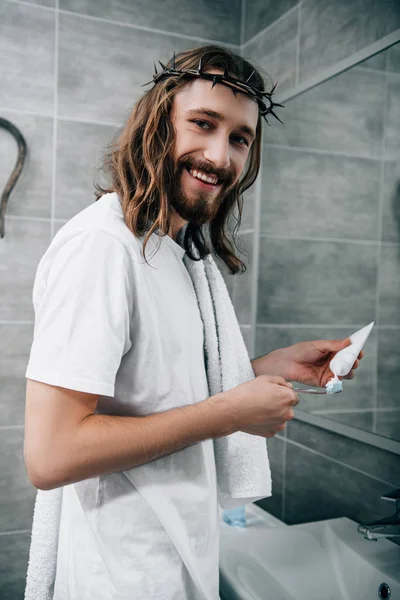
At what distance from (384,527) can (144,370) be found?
0.59 meters

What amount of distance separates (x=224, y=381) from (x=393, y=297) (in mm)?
455

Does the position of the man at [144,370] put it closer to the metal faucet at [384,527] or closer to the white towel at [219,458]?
the white towel at [219,458]

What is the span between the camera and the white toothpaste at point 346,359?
37.3 inches

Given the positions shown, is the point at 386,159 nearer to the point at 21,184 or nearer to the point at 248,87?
the point at 248,87

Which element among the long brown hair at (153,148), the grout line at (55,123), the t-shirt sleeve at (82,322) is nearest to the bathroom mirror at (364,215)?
the long brown hair at (153,148)

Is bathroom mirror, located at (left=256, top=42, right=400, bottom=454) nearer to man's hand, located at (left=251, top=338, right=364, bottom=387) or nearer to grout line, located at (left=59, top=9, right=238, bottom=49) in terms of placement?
man's hand, located at (left=251, top=338, right=364, bottom=387)

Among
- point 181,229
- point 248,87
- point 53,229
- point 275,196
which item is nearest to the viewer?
point 248,87

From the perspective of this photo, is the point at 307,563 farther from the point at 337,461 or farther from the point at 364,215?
the point at 364,215

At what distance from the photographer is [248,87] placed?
3.14ft

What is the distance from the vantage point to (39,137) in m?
1.74

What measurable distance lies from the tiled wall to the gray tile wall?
0.37m

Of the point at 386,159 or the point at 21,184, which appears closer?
the point at 386,159

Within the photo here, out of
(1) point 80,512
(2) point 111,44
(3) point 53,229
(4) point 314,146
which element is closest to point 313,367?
(1) point 80,512

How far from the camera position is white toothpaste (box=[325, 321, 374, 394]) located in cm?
95
